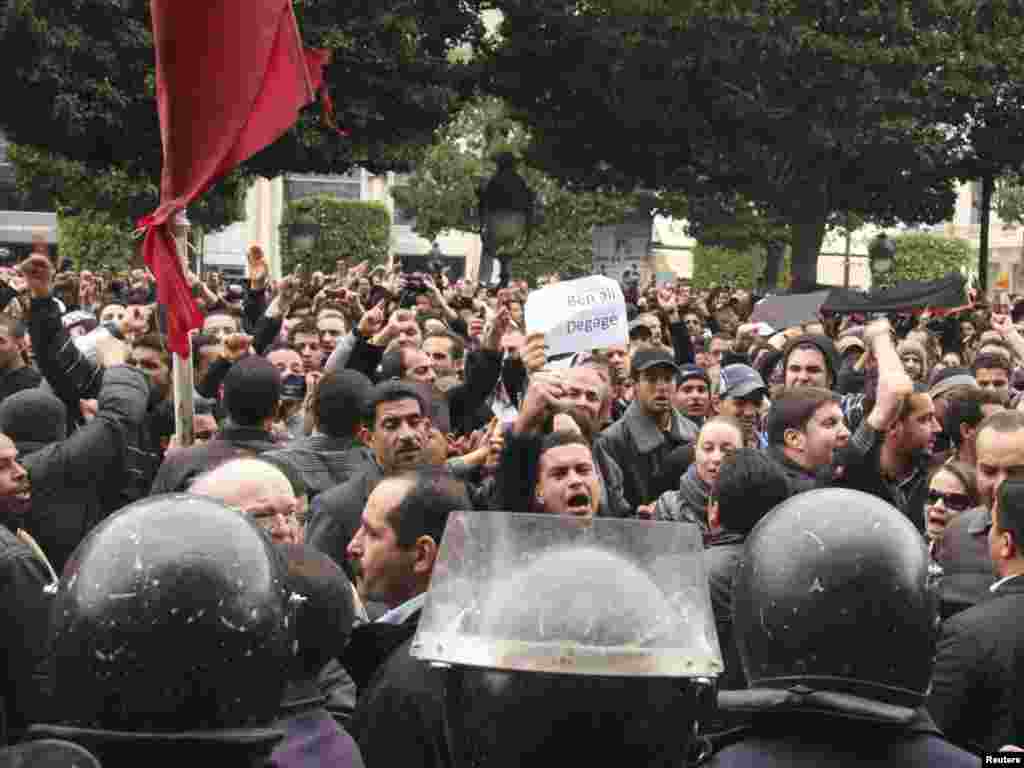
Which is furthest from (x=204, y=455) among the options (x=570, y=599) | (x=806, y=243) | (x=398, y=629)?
(x=806, y=243)

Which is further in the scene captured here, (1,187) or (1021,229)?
(1021,229)

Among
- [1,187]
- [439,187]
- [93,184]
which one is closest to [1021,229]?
[439,187]

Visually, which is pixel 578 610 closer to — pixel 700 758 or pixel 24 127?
pixel 700 758

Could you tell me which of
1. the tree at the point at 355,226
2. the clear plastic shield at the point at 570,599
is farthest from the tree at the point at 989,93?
the tree at the point at 355,226

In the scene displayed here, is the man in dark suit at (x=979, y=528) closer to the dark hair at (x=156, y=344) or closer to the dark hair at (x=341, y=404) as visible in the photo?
the dark hair at (x=341, y=404)

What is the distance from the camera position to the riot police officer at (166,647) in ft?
7.18

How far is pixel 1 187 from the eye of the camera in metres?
59.3

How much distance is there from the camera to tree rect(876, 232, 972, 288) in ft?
192

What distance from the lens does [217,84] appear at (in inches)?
284

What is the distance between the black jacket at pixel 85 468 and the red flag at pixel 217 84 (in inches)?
37.0

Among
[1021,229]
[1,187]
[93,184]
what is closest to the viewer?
[93,184]

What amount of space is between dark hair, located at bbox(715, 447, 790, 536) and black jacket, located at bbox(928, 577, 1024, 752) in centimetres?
111

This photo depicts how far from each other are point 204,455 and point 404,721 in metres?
2.76

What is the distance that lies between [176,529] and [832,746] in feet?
3.16
